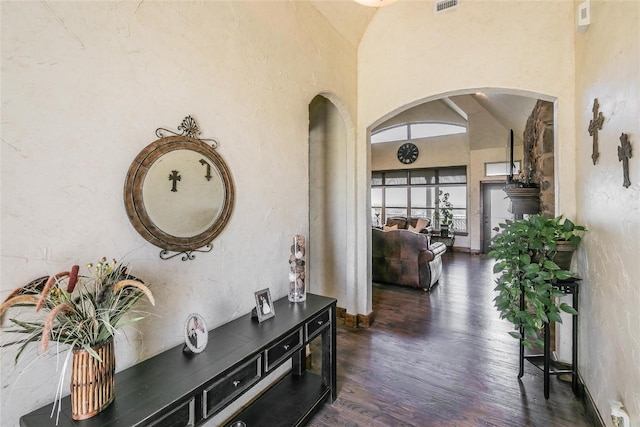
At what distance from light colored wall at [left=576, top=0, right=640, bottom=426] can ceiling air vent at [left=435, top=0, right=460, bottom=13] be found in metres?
1.15

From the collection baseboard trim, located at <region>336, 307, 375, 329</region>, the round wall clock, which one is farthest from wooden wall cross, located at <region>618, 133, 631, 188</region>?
the round wall clock

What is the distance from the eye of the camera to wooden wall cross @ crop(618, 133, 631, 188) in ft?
4.37

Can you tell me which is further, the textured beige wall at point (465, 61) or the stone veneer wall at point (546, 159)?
the stone veneer wall at point (546, 159)

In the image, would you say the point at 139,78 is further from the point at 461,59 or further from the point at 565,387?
the point at 565,387

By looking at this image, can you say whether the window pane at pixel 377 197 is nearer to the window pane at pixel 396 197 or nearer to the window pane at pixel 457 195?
the window pane at pixel 396 197

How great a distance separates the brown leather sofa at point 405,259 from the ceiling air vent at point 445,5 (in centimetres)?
298

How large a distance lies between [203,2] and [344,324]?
10.9 feet

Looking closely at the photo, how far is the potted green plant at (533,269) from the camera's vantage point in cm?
198

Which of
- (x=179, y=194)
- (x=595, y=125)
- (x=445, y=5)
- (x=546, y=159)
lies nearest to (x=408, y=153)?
(x=546, y=159)

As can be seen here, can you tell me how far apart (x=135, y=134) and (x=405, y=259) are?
4263 mm

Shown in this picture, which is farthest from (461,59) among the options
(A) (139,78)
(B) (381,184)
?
(B) (381,184)

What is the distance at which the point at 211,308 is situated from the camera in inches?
67.1

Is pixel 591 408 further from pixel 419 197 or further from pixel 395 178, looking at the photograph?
pixel 395 178

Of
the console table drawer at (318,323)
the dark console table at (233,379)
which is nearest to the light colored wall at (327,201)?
the dark console table at (233,379)
